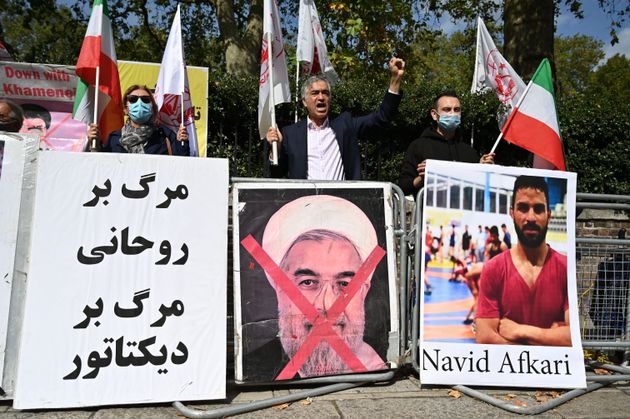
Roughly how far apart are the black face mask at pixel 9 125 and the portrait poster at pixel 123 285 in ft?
4.16

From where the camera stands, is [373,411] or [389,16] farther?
[389,16]

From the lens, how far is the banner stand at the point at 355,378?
3254 mm

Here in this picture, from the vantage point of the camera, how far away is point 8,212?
3.39m

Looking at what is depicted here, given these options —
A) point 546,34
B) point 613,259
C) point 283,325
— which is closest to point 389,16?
point 546,34

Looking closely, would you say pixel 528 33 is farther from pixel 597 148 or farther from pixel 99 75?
pixel 99 75

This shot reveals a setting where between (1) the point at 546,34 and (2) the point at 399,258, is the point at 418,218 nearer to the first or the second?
(2) the point at 399,258

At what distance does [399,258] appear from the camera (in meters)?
4.04

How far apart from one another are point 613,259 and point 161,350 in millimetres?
3445

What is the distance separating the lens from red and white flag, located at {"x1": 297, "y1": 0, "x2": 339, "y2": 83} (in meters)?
6.03

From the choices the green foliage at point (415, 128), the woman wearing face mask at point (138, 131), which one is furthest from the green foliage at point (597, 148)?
the woman wearing face mask at point (138, 131)

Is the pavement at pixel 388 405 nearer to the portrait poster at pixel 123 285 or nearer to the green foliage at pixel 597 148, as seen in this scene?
the portrait poster at pixel 123 285

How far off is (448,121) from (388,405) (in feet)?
8.07

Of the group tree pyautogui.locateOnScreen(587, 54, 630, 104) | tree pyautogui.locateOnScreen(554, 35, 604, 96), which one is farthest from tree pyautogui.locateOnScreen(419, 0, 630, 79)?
tree pyautogui.locateOnScreen(554, 35, 604, 96)

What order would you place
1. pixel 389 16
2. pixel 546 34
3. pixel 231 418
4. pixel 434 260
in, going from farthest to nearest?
pixel 389 16 < pixel 546 34 < pixel 434 260 < pixel 231 418
